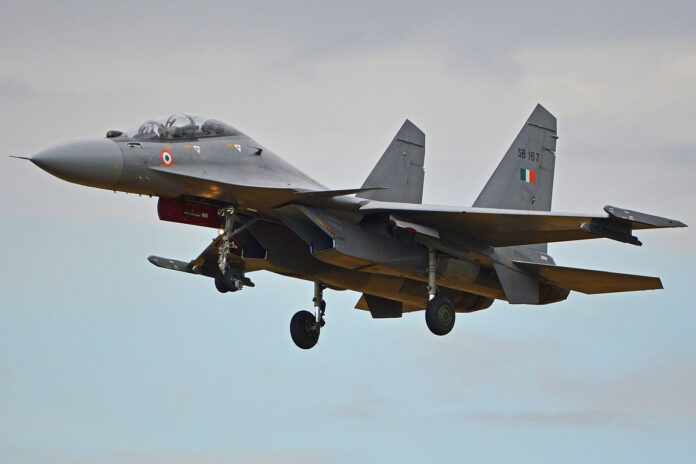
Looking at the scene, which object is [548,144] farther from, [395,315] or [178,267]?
[178,267]

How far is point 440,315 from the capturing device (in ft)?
86.2

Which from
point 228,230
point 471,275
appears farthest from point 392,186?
point 228,230

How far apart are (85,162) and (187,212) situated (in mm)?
2671

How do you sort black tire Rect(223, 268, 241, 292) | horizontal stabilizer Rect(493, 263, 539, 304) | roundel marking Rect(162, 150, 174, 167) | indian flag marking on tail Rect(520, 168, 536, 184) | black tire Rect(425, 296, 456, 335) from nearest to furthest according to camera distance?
roundel marking Rect(162, 150, 174, 167) → black tire Rect(425, 296, 456, 335) → black tire Rect(223, 268, 241, 292) → horizontal stabilizer Rect(493, 263, 539, 304) → indian flag marking on tail Rect(520, 168, 536, 184)

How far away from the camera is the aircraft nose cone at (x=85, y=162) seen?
2286 cm

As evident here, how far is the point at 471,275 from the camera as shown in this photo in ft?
89.4

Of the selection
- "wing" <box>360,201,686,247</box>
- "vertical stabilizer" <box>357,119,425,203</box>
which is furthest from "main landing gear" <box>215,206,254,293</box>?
"vertical stabilizer" <box>357,119,425,203</box>

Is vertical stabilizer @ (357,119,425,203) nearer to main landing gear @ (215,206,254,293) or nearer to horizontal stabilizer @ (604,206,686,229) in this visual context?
main landing gear @ (215,206,254,293)

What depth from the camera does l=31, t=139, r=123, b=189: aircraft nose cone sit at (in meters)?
22.9

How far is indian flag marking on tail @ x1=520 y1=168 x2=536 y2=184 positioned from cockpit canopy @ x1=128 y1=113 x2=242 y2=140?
786 cm

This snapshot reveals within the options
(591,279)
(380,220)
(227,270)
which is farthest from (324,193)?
(591,279)

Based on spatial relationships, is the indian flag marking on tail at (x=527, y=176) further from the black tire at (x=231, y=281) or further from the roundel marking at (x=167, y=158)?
the roundel marking at (x=167, y=158)

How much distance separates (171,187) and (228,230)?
59.5 inches

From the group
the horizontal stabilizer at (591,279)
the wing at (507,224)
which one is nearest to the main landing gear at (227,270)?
the wing at (507,224)
